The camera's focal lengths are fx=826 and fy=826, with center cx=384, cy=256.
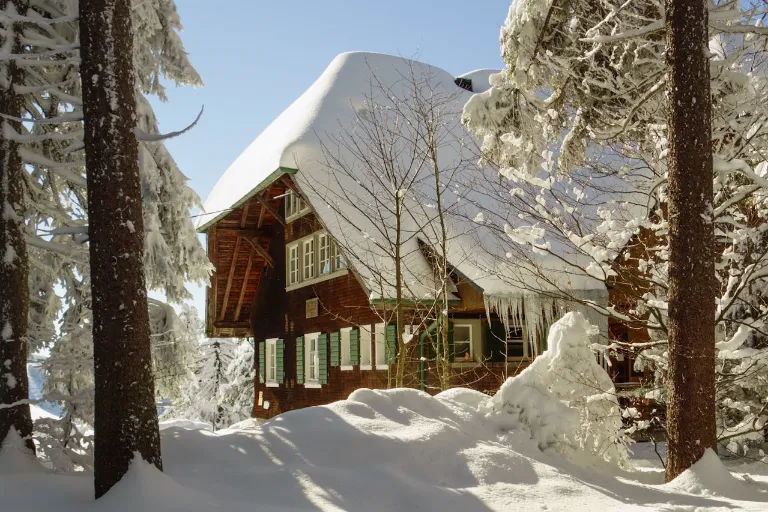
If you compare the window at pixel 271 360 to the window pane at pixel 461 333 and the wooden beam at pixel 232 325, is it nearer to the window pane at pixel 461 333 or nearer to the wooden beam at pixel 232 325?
the wooden beam at pixel 232 325

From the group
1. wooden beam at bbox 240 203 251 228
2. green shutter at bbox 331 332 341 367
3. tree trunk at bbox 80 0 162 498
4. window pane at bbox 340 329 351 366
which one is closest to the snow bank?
tree trunk at bbox 80 0 162 498

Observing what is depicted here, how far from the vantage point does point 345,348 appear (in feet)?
71.3

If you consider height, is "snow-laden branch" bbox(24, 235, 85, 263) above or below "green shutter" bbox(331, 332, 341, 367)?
above

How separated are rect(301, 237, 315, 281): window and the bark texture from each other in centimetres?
1383

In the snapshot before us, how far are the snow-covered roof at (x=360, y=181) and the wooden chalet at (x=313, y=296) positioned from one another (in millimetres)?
73

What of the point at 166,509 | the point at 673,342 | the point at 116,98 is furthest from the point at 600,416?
the point at 116,98

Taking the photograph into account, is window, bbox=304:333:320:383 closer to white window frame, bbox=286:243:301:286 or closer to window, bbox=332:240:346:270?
white window frame, bbox=286:243:301:286

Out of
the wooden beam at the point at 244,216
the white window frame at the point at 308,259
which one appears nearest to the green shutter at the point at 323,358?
the white window frame at the point at 308,259

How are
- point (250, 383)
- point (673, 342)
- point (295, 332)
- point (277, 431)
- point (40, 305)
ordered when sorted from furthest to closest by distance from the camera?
point (250, 383), point (295, 332), point (40, 305), point (277, 431), point (673, 342)

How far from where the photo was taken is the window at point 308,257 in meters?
23.2

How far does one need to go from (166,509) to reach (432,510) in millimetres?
2227

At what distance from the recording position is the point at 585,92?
1080cm

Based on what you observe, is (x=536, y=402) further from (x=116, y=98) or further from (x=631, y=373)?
(x=631, y=373)

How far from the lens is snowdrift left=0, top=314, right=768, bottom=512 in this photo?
23.7ft
